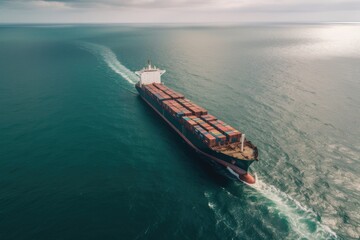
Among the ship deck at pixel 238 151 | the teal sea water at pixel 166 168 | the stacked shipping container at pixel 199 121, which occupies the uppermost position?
the stacked shipping container at pixel 199 121

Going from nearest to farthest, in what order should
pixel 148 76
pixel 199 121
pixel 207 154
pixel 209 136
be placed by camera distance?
pixel 209 136, pixel 207 154, pixel 199 121, pixel 148 76

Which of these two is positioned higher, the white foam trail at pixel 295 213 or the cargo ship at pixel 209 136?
the cargo ship at pixel 209 136

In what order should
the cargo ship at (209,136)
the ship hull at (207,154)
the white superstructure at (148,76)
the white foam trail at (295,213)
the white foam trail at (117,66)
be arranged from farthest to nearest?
the white foam trail at (117,66) < the white superstructure at (148,76) < the cargo ship at (209,136) < the ship hull at (207,154) < the white foam trail at (295,213)

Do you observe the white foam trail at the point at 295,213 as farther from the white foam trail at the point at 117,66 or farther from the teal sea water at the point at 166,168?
the white foam trail at the point at 117,66

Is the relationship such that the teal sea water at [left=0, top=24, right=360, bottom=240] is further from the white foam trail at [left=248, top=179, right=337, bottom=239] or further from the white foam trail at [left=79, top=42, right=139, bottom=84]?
the white foam trail at [left=79, top=42, right=139, bottom=84]

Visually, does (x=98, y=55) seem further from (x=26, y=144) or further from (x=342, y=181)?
(x=342, y=181)

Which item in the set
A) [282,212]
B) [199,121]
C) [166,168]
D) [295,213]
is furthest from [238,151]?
[295,213]

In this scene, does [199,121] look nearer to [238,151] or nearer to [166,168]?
[238,151]

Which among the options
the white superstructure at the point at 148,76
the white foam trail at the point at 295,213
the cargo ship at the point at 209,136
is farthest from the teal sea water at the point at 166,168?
the white superstructure at the point at 148,76
